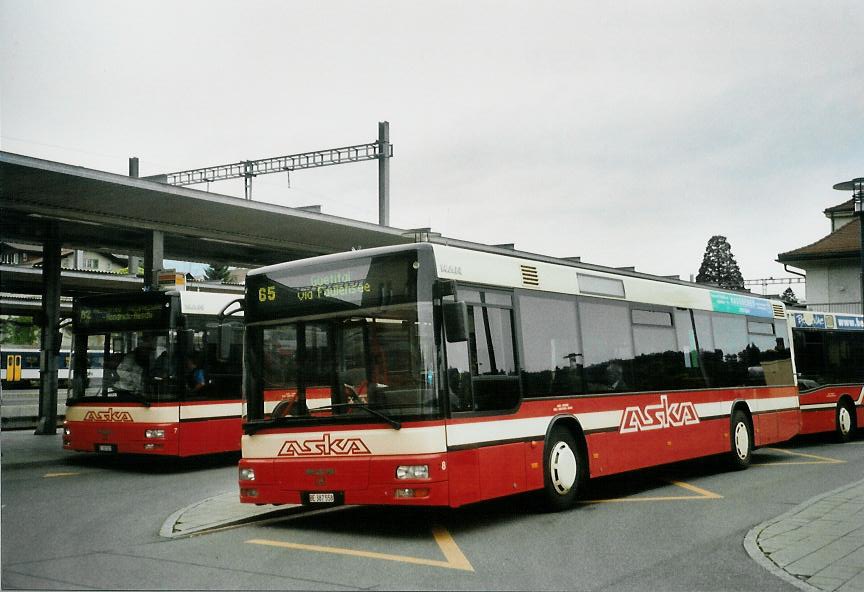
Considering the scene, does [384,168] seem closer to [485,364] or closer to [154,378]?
[154,378]

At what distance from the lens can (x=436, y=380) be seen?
27.1ft

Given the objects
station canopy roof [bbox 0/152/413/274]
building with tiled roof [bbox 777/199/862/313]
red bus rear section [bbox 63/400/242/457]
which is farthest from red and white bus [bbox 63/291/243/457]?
building with tiled roof [bbox 777/199/862/313]

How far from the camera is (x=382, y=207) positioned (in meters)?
33.2

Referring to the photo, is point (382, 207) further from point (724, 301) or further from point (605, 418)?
point (605, 418)

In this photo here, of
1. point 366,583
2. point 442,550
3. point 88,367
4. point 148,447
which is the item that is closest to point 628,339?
point 442,550

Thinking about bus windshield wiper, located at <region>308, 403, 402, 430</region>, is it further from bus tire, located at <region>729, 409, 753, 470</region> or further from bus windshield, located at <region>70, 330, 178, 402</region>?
bus tire, located at <region>729, 409, 753, 470</region>

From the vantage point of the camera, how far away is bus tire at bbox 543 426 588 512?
9.77m

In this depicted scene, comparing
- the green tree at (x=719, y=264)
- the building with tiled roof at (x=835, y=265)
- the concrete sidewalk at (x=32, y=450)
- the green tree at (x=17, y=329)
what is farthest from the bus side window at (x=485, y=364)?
the green tree at (x=719, y=264)

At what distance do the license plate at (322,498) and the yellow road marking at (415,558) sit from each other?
560 millimetres

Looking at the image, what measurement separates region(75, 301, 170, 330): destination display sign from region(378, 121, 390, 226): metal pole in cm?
1833

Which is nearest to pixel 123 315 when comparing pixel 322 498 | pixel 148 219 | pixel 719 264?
pixel 322 498

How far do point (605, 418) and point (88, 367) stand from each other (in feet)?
30.2

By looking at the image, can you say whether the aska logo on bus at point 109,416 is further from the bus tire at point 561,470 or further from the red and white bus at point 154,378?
the bus tire at point 561,470

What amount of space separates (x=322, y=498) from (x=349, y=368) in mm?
1254
